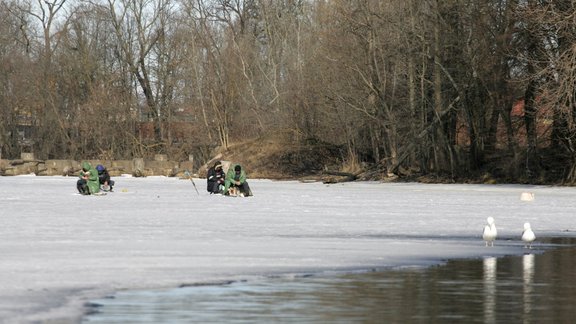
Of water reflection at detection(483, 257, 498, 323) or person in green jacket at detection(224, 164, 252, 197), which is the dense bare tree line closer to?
person in green jacket at detection(224, 164, 252, 197)

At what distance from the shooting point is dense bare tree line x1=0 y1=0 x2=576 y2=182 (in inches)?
1891

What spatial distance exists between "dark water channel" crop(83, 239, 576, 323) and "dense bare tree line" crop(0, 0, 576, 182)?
27850 millimetres

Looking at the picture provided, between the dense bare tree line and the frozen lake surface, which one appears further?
the dense bare tree line

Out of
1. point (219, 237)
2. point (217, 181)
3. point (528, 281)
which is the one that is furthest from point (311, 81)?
point (528, 281)

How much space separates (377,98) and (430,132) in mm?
3530

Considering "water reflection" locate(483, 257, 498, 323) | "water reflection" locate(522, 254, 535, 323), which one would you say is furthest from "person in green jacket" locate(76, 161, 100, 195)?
"water reflection" locate(483, 257, 498, 323)

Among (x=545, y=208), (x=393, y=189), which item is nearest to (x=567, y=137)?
(x=393, y=189)

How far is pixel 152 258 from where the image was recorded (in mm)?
16094

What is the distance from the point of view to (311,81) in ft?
199

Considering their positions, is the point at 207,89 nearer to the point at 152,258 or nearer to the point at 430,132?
the point at 430,132

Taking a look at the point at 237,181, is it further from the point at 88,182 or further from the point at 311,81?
the point at 311,81

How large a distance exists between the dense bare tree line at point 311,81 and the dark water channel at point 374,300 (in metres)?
27.8

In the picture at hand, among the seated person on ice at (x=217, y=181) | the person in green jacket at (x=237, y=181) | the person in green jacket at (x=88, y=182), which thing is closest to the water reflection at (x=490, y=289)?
the person in green jacket at (x=237, y=181)

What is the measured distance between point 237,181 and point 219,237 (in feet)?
59.3
